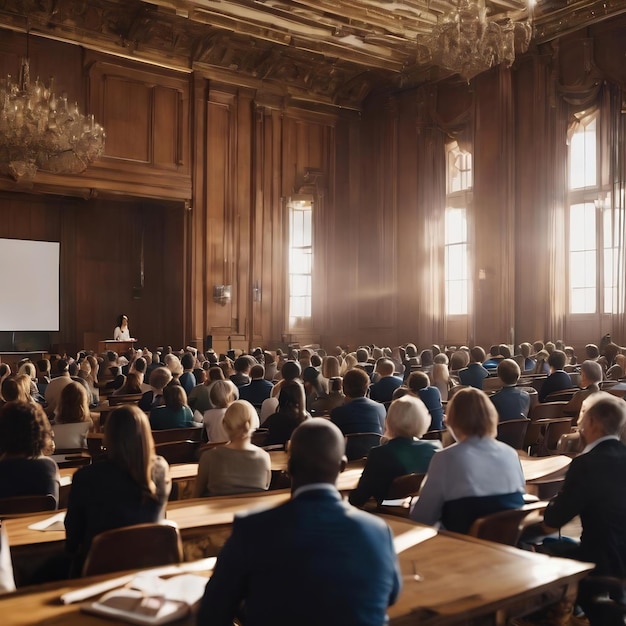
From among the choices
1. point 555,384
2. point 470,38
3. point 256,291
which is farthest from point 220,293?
point 555,384

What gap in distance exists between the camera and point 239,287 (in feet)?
57.1

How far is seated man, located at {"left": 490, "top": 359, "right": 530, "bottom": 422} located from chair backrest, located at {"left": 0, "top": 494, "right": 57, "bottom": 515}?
152 inches

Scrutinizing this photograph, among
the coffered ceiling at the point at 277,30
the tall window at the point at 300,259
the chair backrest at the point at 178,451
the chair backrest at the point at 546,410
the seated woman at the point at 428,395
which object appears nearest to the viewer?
the chair backrest at the point at 178,451

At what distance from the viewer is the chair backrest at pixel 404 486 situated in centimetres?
359

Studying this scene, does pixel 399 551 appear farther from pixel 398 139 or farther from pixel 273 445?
pixel 398 139

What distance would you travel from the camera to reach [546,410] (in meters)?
6.57

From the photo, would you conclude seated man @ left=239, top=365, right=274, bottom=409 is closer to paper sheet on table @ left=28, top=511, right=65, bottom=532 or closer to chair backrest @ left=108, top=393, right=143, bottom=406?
chair backrest @ left=108, top=393, right=143, bottom=406

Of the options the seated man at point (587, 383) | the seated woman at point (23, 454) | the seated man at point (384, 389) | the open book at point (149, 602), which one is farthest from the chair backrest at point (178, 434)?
the open book at point (149, 602)

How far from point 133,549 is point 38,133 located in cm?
1113

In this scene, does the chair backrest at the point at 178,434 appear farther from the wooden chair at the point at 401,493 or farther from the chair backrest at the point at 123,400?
the wooden chair at the point at 401,493

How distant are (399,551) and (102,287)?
1634 centimetres

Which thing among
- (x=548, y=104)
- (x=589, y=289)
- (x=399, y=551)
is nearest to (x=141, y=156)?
(x=548, y=104)

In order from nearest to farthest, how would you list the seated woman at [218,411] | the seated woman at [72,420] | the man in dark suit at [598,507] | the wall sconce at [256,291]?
1. the man in dark suit at [598,507]
2. the seated woman at [72,420]
3. the seated woman at [218,411]
4. the wall sconce at [256,291]

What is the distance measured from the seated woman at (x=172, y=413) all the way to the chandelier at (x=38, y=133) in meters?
7.92
